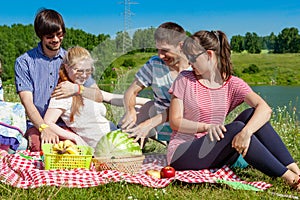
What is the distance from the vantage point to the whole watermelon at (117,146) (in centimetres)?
433

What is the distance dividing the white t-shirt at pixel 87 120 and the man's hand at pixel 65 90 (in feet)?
0.17

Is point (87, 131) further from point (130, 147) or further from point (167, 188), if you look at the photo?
point (167, 188)

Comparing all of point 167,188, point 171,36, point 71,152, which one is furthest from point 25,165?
point 171,36

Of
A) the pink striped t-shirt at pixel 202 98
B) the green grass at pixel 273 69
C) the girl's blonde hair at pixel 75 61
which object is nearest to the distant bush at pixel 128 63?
the girl's blonde hair at pixel 75 61

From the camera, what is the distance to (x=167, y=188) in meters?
3.83

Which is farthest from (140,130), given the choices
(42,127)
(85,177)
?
(42,127)

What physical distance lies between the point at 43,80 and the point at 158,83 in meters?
1.48

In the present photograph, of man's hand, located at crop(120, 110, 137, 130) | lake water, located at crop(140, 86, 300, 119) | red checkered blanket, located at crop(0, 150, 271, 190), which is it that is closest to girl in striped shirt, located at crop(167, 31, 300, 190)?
red checkered blanket, located at crop(0, 150, 271, 190)

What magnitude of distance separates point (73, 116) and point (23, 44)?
44404 millimetres

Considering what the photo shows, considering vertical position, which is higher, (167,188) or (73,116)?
(73,116)

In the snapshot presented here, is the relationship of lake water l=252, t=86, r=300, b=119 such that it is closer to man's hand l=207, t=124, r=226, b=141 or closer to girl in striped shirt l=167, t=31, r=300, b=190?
girl in striped shirt l=167, t=31, r=300, b=190

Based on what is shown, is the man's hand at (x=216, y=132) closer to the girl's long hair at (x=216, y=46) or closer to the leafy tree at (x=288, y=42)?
the girl's long hair at (x=216, y=46)

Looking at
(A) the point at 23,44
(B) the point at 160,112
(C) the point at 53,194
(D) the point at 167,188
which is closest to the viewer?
(C) the point at 53,194

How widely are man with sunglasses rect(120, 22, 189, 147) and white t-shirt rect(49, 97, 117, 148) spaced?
0.94 ft
